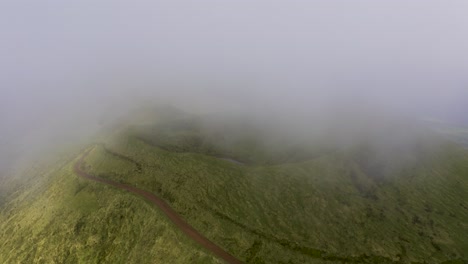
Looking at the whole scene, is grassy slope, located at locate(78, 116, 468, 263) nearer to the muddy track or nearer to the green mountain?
the green mountain

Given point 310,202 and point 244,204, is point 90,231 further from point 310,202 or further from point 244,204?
point 310,202

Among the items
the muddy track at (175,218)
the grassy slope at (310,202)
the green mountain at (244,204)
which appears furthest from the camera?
the grassy slope at (310,202)

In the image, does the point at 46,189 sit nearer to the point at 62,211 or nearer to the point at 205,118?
the point at 62,211

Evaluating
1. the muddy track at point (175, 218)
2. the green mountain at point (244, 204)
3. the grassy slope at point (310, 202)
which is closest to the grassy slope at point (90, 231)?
the green mountain at point (244, 204)

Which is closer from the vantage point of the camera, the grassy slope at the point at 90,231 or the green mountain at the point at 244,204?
the grassy slope at the point at 90,231

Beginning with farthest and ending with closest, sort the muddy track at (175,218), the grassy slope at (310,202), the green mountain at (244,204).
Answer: the grassy slope at (310,202) → the green mountain at (244,204) → the muddy track at (175,218)

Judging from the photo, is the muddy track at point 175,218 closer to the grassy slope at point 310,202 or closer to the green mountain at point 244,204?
the green mountain at point 244,204

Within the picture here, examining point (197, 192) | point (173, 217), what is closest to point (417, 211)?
point (197, 192)
